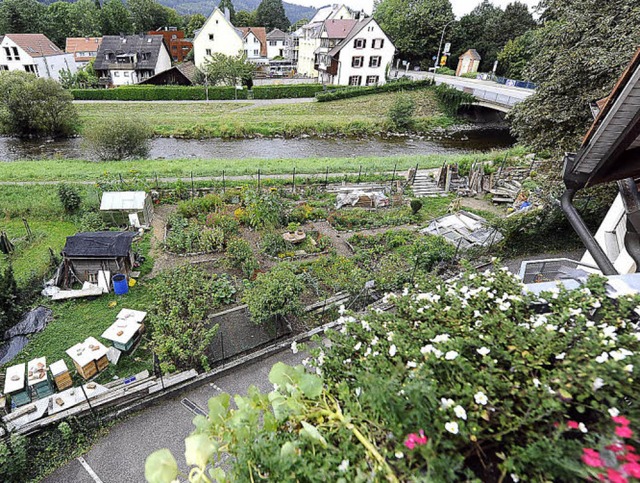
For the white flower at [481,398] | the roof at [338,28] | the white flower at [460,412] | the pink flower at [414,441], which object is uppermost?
the roof at [338,28]

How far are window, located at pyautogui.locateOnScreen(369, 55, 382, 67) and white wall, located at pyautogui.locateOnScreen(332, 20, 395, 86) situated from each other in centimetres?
23

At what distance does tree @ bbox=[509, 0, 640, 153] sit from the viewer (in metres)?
12.2

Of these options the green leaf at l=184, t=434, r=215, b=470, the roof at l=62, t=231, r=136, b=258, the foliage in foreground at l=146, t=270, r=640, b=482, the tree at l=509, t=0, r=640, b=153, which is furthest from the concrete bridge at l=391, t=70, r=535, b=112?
the green leaf at l=184, t=434, r=215, b=470

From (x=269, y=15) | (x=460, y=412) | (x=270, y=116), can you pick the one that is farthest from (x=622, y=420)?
(x=269, y=15)

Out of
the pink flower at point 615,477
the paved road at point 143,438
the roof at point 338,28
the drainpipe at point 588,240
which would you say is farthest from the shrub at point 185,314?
the roof at point 338,28

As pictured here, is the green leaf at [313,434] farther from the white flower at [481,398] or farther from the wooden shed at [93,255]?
the wooden shed at [93,255]

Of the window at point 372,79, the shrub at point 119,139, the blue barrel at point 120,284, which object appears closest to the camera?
the blue barrel at point 120,284

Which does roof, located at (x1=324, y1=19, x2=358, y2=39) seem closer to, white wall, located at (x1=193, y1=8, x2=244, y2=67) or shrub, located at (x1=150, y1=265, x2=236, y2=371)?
white wall, located at (x1=193, y1=8, x2=244, y2=67)

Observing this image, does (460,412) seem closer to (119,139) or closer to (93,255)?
(93,255)

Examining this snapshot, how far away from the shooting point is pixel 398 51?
197 ft

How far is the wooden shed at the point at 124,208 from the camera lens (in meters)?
14.9

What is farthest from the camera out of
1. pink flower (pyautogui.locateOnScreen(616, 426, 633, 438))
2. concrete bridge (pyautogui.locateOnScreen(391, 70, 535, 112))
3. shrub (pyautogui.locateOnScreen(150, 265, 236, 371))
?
concrete bridge (pyautogui.locateOnScreen(391, 70, 535, 112))

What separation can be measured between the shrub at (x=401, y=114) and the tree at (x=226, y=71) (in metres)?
20.2

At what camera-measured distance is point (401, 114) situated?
123 ft
